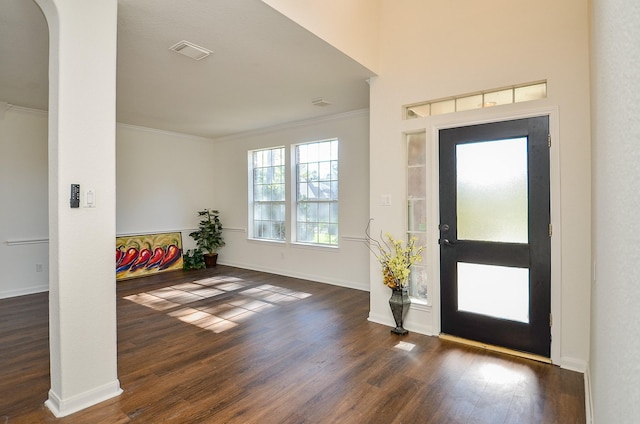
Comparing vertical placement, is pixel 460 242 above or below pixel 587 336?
above

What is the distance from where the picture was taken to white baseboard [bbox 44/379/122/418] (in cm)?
200

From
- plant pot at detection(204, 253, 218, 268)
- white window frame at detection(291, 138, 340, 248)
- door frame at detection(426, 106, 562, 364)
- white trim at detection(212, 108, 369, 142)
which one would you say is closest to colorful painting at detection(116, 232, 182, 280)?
plant pot at detection(204, 253, 218, 268)

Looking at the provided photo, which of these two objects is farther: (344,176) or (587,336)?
(344,176)

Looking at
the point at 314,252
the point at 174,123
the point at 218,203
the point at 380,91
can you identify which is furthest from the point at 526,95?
the point at 218,203

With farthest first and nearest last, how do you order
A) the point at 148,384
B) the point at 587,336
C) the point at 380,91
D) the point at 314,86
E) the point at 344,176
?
the point at 344,176 → the point at 314,86 → the point at 380,91 → the point at 587,336 → the point at 148,384

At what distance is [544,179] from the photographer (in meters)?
2.68

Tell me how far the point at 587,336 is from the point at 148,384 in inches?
132

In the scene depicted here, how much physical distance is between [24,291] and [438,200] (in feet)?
18.9

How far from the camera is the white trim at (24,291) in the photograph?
14.7 feet

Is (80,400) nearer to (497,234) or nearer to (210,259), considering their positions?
(497,234)

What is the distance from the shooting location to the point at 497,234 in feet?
9.51

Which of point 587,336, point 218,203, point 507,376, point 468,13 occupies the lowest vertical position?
point 507,376

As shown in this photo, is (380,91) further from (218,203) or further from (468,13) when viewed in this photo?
(218,203)

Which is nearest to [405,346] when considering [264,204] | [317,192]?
[317,192]
